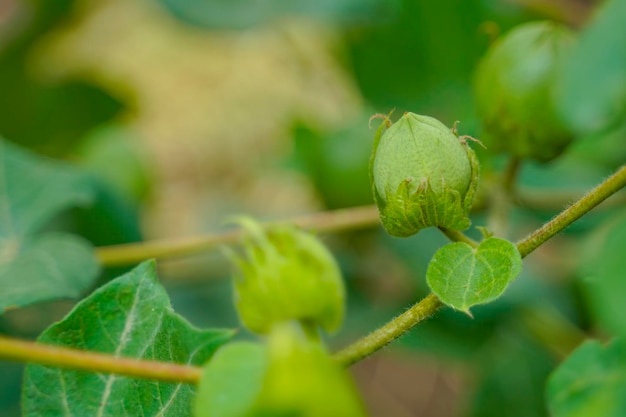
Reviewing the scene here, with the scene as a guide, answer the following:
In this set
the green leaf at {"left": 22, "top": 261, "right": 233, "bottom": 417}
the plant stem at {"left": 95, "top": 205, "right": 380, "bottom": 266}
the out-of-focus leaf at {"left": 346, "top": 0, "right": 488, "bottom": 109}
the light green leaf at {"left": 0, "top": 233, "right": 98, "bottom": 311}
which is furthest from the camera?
the out-of-focus leaf at {"left": 346, "top": 0, "right": 488, "bottom": 109}

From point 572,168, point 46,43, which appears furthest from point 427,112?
point 46,43

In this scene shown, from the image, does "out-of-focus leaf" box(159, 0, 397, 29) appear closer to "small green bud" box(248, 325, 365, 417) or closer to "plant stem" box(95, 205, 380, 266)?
"plant stem" box(95, 205, 380, 266)

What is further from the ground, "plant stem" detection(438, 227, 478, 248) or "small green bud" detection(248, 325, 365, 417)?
"small green bud" detection(248, 325, 365, 417)

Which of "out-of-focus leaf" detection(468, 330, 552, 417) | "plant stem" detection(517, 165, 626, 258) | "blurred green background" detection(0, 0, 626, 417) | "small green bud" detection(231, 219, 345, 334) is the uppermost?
"small green bud" detection(231, 219, 345, 334)

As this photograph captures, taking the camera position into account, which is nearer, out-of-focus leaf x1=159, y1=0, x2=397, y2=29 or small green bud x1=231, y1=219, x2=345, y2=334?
small green bud x1=231, y1=219, x2=345, y2=334

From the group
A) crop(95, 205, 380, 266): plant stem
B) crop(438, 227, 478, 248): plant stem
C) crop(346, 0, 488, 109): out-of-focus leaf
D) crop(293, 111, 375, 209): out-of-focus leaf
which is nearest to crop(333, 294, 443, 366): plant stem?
crop(438, 227, 478, 248): plant stem

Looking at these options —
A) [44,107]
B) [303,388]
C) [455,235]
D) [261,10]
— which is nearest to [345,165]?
[261,10]

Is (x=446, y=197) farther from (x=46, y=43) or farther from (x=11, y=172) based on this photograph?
(x=46, y=43)

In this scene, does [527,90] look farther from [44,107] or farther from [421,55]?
[44,107]
